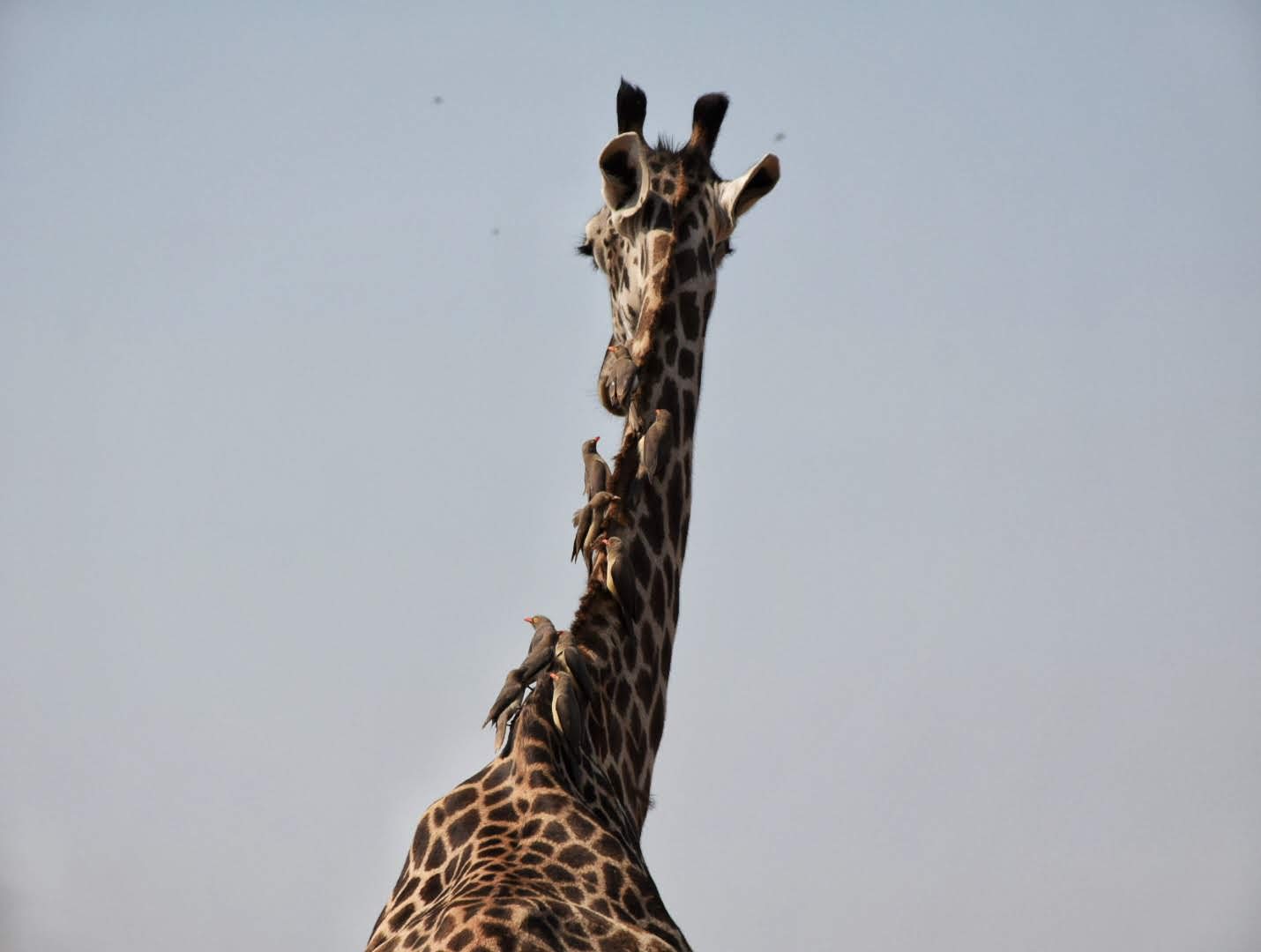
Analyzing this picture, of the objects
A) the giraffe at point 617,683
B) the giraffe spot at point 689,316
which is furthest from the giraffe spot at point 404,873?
the giraffe spot at point 689,316

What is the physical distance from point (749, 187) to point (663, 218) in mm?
652

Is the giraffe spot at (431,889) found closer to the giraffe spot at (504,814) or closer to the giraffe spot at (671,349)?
the giraffe spot at (504,814)

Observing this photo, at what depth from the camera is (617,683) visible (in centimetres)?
718

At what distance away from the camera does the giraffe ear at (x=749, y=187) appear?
8.63 meters

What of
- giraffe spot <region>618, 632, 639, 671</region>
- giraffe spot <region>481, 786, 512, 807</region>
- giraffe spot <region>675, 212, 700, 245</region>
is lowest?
giraffe spot <region>481, 786, 512, 807</region>

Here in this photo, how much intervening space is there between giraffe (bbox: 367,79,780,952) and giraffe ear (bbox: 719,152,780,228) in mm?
11

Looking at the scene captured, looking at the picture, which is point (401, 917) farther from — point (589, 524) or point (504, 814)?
point (589, 524)

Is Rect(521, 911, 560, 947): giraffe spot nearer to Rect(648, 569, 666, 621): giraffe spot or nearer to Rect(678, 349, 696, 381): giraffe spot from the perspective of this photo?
Rect(648, 569, 666, 621): giraffe spot

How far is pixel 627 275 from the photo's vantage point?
28.3ft

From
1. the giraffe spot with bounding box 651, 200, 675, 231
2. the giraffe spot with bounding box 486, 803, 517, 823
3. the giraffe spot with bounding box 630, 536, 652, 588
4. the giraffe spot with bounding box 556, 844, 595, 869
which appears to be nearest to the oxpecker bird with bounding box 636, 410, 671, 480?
the giraffe spot with bounding box 630, 536, 652, 588

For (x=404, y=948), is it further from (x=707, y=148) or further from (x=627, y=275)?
(x=707, y=148)

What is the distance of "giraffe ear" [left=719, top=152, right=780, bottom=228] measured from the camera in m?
8.63

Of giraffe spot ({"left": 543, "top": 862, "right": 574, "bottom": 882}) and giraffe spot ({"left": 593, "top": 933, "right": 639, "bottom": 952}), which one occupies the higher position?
giraffe spot ({"left": 543, "top": 862, "right": 574, "bottom": 882})

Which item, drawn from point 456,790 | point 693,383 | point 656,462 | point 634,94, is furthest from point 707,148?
point 456,790
